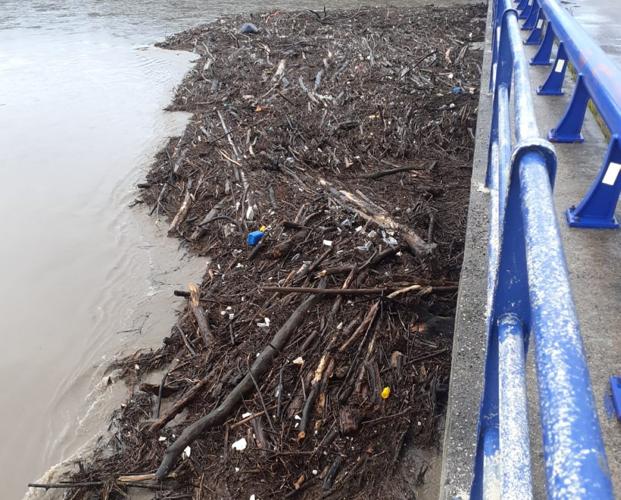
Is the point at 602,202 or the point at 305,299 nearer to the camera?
the point at 602,202

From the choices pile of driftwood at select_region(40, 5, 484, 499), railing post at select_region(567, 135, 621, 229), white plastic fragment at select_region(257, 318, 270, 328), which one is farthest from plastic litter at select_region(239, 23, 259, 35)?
railing post at select_region(567, 135, 621, 229)

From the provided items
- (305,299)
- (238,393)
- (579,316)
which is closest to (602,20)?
(305,299)

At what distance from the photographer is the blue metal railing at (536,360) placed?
2.62 ft

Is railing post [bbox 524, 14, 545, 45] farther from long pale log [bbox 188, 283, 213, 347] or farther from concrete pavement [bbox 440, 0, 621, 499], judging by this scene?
long pale log [bbox 188, 283, 213, 347]

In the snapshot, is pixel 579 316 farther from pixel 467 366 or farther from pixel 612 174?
pixel 612 174

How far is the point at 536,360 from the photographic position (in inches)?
38.0

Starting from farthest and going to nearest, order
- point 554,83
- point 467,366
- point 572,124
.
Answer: point 554,83 < point 572,124 < point 467,366

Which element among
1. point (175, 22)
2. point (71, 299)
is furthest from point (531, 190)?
point (175, 22)

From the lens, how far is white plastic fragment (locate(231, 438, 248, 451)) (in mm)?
3505

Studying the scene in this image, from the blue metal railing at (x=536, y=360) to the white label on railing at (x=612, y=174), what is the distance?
1.33m

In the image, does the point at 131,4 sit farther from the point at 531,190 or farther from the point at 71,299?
the point at 531,190

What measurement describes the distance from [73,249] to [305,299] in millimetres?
3677

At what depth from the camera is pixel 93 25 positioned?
18125 millimetres

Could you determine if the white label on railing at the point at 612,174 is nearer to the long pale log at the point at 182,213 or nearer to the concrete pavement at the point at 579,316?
the concrete pavement at the point at 579,316
